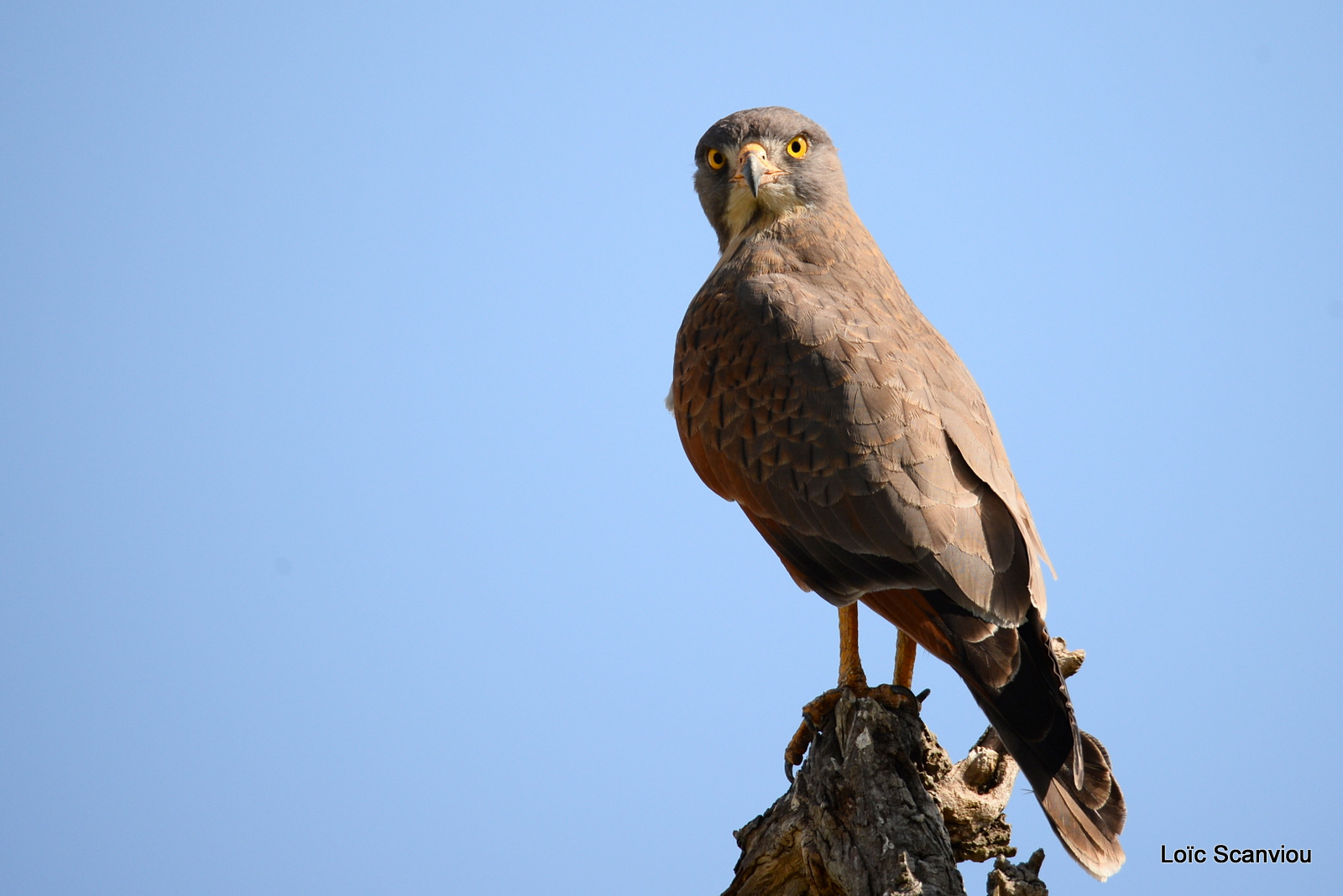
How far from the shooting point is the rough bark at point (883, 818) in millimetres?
3846

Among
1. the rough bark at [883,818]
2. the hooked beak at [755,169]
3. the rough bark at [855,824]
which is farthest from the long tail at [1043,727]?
the hooked beak at [755,169]

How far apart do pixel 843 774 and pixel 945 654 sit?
613 millimetres

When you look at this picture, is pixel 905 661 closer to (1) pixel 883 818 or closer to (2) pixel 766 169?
(1) pixel 883 818

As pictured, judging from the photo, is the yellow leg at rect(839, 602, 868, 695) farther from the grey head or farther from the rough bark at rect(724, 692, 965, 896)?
the grey head

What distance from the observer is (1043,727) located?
3789 millimetres

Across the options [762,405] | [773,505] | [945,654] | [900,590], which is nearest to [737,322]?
[762,405]

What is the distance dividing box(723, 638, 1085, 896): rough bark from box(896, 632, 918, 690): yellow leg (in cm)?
41

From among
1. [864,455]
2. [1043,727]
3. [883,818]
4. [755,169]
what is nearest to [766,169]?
[755,169]

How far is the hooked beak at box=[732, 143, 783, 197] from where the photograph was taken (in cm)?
526

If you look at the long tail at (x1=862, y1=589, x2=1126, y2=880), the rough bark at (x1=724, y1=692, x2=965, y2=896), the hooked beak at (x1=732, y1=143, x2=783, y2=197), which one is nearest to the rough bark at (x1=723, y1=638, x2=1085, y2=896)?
the rough bark at (x1=724, y1=692, x2=965, y2=896)

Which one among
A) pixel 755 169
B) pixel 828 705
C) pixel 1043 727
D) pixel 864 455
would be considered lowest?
pixel 1043 727

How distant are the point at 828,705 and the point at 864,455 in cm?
109

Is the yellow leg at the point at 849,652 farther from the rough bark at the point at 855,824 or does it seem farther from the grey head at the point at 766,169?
the grey head at the point at 766,169

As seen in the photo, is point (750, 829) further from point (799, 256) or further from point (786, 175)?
point (786, 175)
